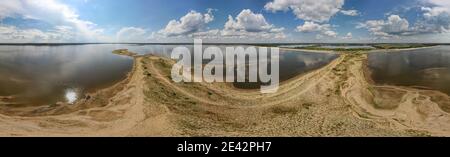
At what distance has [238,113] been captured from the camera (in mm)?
17172

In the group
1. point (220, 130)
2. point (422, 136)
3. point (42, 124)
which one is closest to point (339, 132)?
point (422, 136)

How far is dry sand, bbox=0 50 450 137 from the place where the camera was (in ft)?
47.1

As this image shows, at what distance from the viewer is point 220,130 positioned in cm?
1427

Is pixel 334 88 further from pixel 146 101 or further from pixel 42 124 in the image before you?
pixel 42 124

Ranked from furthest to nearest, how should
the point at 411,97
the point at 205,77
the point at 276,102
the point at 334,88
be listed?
the point at 205,77
the point at 334,88
the point at 411,97
the point at 276,102

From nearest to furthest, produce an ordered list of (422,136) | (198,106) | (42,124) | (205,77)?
(422,136), (42,124), (198,106), (205,77)

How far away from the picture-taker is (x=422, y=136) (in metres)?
14.0

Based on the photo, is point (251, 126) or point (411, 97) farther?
point (411, 97)

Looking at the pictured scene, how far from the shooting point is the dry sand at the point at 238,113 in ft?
47.1

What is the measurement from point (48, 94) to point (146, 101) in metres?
7.46
